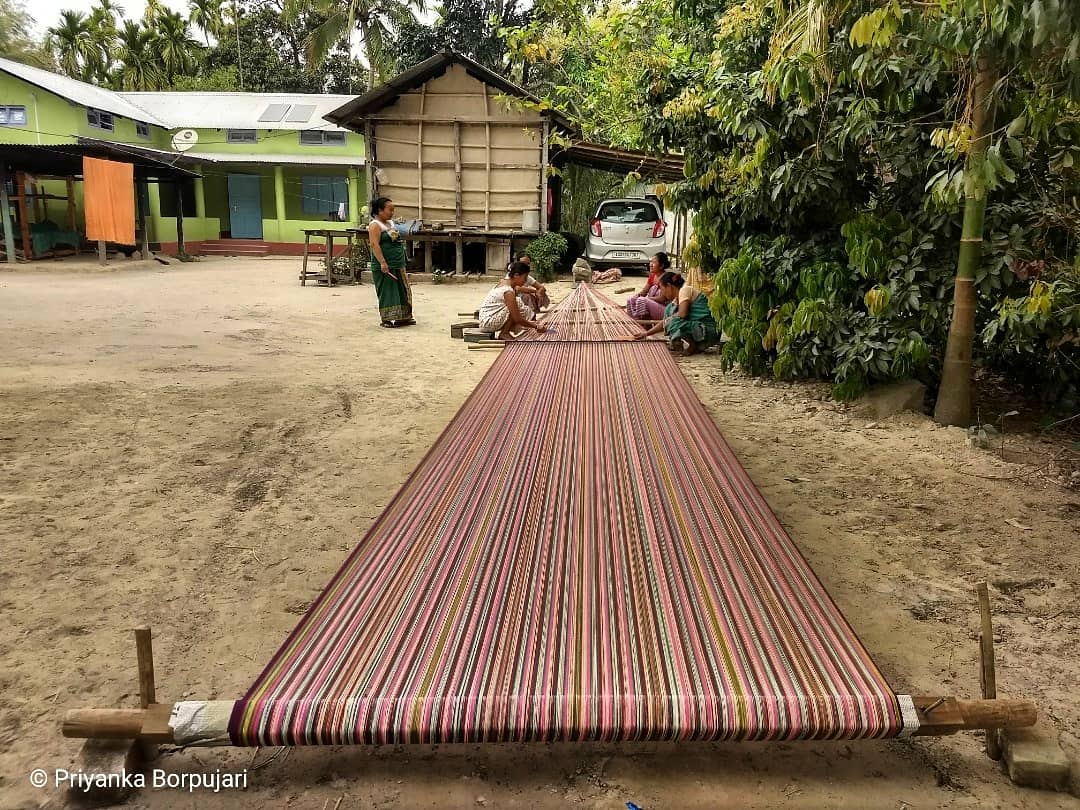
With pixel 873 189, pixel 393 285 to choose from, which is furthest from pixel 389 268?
pixel 873 189

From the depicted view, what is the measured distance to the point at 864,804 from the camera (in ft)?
4.36

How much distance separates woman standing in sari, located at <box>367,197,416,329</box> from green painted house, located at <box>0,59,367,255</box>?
9.84 metres

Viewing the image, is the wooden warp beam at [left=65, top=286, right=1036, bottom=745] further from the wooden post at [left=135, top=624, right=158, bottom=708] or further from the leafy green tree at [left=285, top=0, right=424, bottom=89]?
the leafy green tree at [left=285, top=0, right=424, bottom=89]

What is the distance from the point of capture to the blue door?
683 inches

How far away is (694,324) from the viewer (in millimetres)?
5621

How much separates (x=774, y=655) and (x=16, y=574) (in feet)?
6.76

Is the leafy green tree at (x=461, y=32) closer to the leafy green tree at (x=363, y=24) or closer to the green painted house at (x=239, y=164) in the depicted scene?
the leafy green tree at (x=363, y=24)

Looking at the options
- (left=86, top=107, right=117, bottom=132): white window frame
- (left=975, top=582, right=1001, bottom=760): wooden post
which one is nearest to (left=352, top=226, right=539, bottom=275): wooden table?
(left=86, top=107, right=117, bottom=132): white window frame

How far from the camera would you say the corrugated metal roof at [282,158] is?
15984 millimetres

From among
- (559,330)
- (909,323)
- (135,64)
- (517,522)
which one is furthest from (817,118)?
(135,64)

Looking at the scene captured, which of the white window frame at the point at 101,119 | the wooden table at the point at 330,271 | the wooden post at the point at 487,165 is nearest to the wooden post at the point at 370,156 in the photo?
the wooden table at the point at 330,271

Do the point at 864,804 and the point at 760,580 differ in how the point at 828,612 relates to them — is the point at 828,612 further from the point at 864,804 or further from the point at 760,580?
the point at 864,804

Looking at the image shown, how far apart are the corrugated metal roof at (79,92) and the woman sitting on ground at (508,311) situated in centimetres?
1272

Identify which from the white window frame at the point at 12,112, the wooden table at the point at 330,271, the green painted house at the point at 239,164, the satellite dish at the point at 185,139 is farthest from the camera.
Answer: the satellite dish at the point at 185,139
